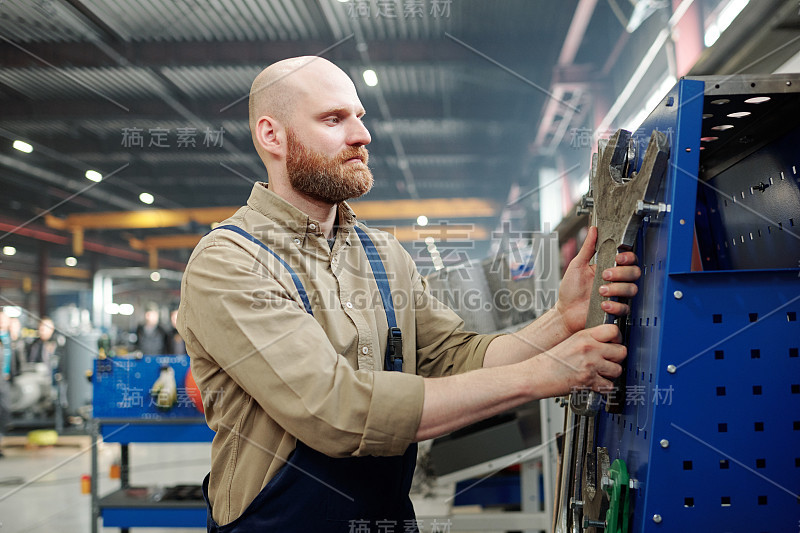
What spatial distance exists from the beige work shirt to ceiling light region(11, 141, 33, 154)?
27.0ft

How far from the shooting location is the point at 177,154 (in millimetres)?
7816

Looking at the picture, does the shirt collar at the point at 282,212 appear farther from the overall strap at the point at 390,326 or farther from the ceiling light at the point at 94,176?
the ceiling light at the point at 94,176

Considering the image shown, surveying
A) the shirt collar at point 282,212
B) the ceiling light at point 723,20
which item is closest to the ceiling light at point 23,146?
the shirt collar at point 282,212

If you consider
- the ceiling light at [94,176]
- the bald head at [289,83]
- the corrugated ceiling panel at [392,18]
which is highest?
the corrugated ceiling panel at [392,18]

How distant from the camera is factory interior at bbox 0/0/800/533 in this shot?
0.85m

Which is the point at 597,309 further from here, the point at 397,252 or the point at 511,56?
the point at 511,56

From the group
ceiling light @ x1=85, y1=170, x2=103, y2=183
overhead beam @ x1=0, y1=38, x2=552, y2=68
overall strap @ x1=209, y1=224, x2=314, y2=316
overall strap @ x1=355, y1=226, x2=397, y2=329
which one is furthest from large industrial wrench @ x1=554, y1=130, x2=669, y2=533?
ceiling light @ x1=85, y1=170, x2=103, y2=183

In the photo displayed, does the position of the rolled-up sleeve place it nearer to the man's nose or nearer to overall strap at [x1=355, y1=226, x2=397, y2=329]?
overall strap at [x1=355, y1=226, x2=397, y2=329]

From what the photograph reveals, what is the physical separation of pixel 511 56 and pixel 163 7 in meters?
3.35

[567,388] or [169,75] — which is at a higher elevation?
[169,75]

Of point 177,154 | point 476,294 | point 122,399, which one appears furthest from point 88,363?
point 476,294

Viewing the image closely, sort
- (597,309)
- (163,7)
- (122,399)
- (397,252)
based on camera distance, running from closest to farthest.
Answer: (597,309)
(397,252)
(122,399)
(163,7)

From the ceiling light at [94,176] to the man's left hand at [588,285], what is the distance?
27.5ft

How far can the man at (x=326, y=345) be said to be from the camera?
0.95 metres
